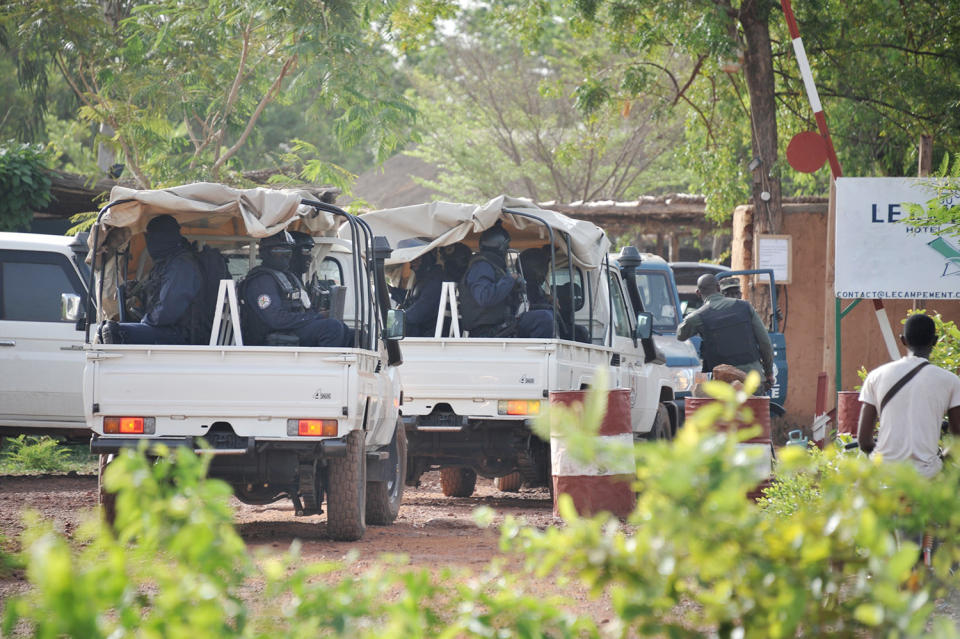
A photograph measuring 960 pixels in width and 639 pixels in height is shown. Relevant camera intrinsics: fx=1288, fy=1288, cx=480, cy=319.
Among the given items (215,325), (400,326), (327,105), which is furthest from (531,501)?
(327,105)

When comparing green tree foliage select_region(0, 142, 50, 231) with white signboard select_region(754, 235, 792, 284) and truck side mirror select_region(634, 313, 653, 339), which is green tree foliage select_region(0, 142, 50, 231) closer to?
white signboard select_region(754, 235, 792, 284)

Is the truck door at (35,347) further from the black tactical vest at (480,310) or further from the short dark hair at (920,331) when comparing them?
the short dark hair at (920,331)

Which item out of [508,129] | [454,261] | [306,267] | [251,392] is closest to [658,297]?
[454,261]

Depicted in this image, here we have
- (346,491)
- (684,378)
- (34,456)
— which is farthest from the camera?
(684,378)

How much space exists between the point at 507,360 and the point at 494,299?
0.76 metres

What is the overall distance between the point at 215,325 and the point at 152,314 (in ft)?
1.52

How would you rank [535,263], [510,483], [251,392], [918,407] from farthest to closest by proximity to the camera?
[510,483], [535,263], [251,392], [918,407]

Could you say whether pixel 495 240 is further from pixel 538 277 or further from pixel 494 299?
pixel 538 277

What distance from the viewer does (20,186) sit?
59.6 feet

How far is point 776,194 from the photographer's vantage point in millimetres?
15516

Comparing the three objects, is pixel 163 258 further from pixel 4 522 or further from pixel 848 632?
pixel 848 632

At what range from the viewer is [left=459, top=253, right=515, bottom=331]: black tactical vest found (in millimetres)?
10727

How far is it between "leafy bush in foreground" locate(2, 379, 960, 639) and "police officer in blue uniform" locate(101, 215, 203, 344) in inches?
230

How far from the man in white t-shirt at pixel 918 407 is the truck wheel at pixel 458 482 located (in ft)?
21.9
